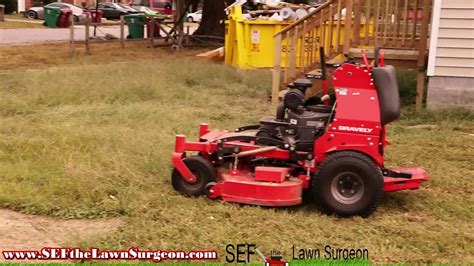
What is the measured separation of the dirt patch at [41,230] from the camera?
171 inches

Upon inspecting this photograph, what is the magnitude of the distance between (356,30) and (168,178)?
17.4 feet

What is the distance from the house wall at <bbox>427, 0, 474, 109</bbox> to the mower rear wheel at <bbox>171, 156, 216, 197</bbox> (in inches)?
222

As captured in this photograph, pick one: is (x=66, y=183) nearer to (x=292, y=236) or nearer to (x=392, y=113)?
(x=292, y=236)

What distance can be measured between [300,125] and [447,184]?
5.69 feet

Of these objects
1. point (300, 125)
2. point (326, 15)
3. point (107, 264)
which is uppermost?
point (326, 15)

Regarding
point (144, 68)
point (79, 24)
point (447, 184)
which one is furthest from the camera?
point (79, 24)

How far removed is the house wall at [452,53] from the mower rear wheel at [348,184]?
5.30 m

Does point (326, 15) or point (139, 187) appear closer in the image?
point (139, 187)

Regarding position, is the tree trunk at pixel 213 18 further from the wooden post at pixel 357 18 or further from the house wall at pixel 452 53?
the house wall at pixel 452 53

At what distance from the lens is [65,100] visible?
9.62 m

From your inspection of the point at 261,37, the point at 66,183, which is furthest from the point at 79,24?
the point at 66,183

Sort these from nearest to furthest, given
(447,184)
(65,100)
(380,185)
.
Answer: (380,185), (447,184), (65,100)

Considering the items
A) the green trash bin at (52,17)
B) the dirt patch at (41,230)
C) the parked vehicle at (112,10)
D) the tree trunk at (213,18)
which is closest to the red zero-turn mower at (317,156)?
the dirt patch at (41,230)

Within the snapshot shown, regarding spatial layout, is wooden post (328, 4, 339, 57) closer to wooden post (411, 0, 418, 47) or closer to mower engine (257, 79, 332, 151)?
wooden post (411, 0, 418, 47)
